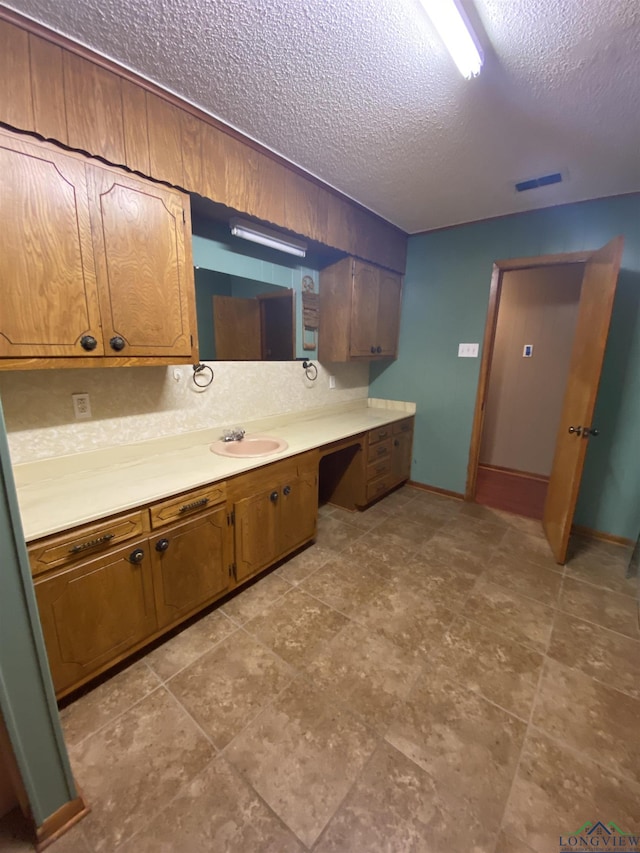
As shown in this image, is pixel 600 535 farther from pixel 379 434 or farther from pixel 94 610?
pixel 94 610

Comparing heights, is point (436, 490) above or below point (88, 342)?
below

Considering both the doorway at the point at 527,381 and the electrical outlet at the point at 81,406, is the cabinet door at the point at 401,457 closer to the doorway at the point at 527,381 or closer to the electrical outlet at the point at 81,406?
the doorway at the point at 527,381

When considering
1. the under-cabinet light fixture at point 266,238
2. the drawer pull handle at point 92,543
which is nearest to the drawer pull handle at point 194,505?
the drawer pull handle at point 92,543

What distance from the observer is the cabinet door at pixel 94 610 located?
125 centimetres

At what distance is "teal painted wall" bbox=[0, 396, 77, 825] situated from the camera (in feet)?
2.70

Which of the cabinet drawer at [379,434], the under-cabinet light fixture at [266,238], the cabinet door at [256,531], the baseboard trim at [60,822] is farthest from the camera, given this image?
the cabinet drawer at [379,434]

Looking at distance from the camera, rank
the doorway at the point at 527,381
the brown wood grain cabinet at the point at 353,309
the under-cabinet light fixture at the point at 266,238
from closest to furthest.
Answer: the under-cabinet light fixture at the point at 266,238
the brown wood grain cabinet at the point at 353,309
the doorway at the point at 527,381

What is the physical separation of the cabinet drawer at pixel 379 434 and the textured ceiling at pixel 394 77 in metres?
1.80

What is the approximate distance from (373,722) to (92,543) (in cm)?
131

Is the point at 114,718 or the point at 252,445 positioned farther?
the point at 252,445

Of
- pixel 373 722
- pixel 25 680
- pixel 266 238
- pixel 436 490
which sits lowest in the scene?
pixel 373 722

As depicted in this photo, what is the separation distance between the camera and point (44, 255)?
123 centimetres

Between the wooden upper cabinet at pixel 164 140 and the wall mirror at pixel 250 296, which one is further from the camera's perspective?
the wall mirror at pixel 250 296

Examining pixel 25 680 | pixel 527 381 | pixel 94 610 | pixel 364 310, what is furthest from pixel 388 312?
pixel 25 680
